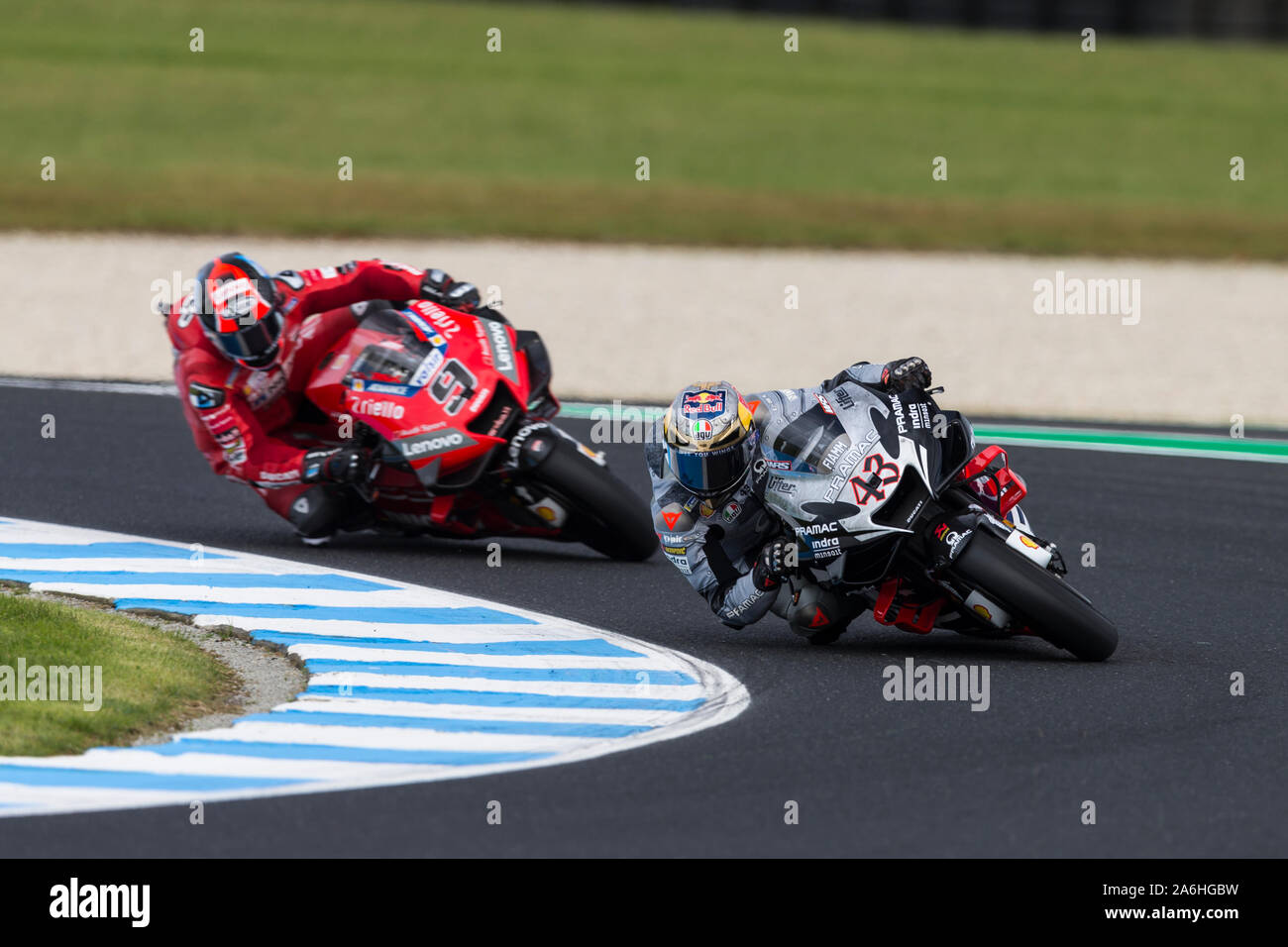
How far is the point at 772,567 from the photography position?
348 inches

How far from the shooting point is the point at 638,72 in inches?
1629

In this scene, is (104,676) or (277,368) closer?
(104,676)

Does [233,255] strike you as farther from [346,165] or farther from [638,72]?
[638,72]

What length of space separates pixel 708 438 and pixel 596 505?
254cm

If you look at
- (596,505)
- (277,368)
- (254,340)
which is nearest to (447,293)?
(277,368)

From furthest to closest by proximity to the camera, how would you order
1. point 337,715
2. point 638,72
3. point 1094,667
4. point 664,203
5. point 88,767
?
point 638,72, point 664,203, point 1094,667, point 337,715, point 88,767

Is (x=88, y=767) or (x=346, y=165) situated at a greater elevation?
(x=346, y=165)

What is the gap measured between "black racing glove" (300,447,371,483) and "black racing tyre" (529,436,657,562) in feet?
3.00

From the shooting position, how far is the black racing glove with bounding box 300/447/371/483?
1098cm

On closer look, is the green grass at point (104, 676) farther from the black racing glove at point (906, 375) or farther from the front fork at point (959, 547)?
the black racing glove at point (906, 375)

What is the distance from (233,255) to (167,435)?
3.54m

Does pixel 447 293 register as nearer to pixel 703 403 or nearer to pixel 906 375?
pixel 703 403
